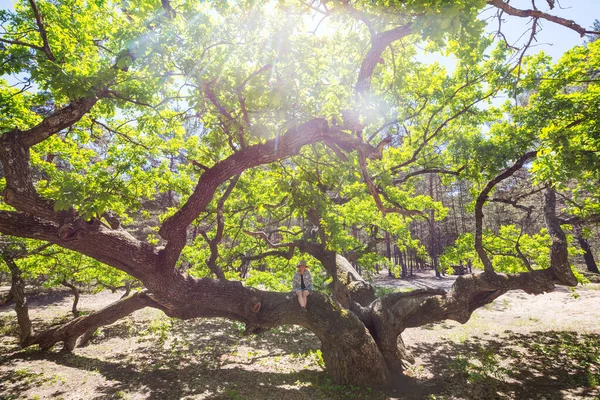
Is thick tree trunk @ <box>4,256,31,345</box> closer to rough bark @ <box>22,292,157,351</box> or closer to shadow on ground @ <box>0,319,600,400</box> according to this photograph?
rough bark @ <box>22,292,157,351</box>

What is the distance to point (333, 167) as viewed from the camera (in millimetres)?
7766

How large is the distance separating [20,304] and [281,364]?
9239 millimetres

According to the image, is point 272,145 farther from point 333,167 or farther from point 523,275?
point 523,275

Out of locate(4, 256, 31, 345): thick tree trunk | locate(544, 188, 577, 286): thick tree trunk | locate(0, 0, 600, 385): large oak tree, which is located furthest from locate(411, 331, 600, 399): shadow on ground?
locate(4, 256, 31, 345): thick tree trunk

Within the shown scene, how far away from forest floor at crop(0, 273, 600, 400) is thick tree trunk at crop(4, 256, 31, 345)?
1.85 feet

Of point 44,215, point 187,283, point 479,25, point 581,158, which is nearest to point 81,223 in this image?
point 44,215

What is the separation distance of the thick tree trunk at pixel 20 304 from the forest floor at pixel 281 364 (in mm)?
564

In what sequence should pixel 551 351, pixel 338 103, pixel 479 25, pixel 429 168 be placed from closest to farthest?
1. pixel 479 25
2. pixel 338 103
3. pixel 551 351
4. pixel 429 168

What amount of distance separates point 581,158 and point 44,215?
9798 millimetres

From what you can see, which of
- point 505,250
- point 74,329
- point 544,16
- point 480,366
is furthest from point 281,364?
point 544,16

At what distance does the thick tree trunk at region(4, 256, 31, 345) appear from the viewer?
937cm

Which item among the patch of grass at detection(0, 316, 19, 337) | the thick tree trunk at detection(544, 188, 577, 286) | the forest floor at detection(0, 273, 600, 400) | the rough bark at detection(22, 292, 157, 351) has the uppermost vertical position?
the thick tree trunk at detection(544, 188, 577, 286)

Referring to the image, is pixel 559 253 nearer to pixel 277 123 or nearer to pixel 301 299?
pixel 301 299

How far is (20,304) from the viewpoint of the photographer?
31.4 feet
